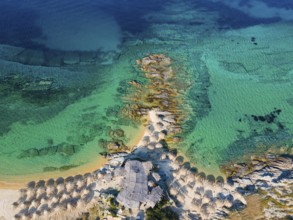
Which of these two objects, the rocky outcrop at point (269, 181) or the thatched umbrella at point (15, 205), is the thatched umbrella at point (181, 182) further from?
the thatched umbrella at point (15, 205)

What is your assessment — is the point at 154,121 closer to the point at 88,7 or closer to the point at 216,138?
the point at 216,138

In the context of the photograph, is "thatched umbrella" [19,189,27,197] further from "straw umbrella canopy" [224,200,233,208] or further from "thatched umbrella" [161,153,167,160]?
"straw umbrella canopy" [224,200,233,208]

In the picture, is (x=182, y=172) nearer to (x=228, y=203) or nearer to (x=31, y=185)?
(x=228, y=203)

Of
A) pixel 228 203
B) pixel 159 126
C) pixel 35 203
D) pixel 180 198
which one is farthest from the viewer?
pixel 159 126

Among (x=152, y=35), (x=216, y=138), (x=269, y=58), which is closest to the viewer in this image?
(x=216, y=138)

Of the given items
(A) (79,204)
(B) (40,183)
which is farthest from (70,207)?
(B) (40,183)

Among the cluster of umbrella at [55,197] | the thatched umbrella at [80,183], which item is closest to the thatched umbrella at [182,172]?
the cluster of umbrella at [55,197]

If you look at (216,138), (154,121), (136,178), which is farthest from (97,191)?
(216,138)
